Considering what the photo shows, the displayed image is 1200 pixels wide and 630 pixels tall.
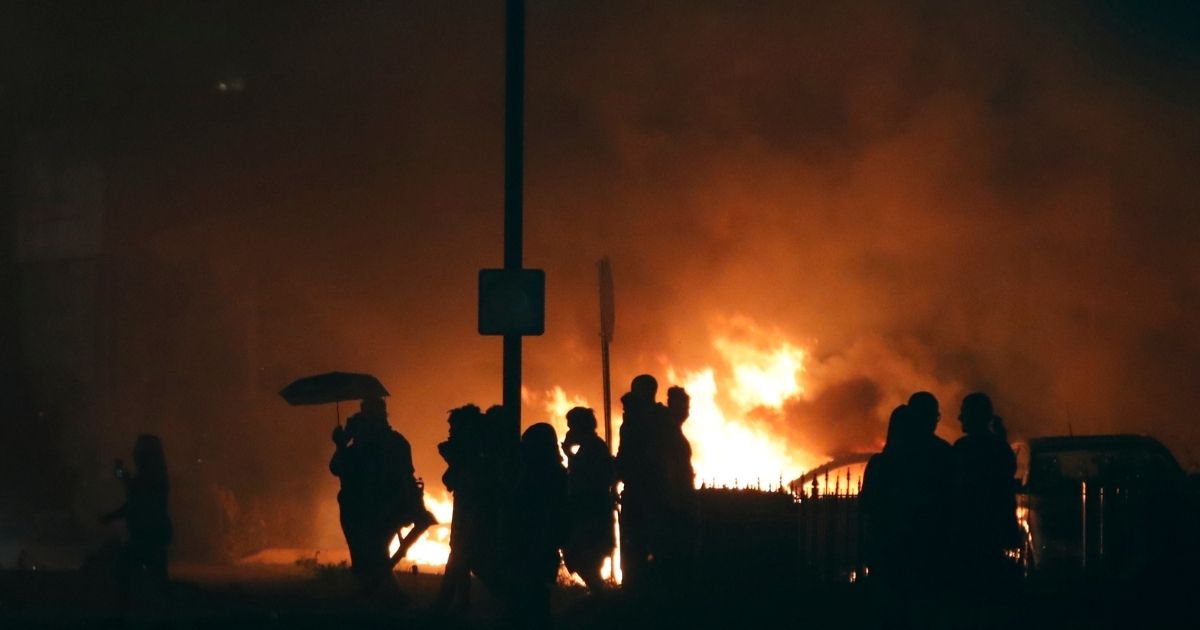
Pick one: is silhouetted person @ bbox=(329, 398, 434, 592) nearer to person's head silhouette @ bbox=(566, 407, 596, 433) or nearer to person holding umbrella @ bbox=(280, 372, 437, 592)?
person holding umbrella @ bbox=(280, 372, 437, 592)

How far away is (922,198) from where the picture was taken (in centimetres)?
2911

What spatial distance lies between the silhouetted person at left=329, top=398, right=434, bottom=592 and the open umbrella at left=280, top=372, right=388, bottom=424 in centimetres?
200

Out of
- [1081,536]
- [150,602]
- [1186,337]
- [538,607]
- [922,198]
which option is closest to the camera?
[538,607]

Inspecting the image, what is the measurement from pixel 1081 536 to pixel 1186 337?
52.8 ft

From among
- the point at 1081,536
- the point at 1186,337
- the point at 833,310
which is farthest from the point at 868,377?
the point at 1081,536

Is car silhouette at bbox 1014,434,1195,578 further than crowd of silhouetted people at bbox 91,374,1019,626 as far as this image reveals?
Yes

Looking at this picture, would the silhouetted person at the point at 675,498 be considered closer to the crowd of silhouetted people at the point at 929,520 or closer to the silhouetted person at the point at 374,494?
the silhouetted person at the point at 374,494

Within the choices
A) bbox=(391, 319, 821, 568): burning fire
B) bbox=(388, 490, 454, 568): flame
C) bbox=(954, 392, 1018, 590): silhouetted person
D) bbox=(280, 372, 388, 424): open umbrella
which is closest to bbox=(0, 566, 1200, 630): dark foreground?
bbox=(954, 392, 1018, 590): silhouetted person

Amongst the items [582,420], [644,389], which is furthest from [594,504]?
[644,389]

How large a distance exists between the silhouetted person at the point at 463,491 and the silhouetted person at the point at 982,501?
4352mm

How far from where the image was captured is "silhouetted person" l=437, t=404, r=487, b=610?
1234cm

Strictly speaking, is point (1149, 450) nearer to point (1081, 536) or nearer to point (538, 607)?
point (1081, 536)

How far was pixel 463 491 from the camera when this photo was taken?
1262 cm

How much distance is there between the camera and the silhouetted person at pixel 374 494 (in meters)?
13.7
